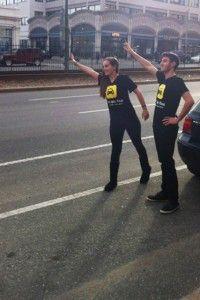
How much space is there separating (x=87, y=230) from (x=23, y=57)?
33950 millimetres

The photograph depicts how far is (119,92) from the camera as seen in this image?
615cm

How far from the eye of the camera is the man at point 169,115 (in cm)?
545

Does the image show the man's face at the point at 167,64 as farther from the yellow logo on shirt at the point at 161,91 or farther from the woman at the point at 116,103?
the woman at the point at 116,103

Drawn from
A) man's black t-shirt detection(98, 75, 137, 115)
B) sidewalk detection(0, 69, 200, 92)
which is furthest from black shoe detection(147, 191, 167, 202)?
sidewalk detection(0, 69, 200, 92)

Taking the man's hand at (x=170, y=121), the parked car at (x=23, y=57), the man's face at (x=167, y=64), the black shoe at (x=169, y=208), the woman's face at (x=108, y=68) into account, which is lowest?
the black shoe at (x=169, y=208)

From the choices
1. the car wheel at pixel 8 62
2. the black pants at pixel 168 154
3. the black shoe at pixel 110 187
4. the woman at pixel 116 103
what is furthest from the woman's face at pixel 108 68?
the car wheel at pixel 8 62

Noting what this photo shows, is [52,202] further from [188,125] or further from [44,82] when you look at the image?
[44,82]

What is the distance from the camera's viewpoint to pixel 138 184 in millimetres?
6668

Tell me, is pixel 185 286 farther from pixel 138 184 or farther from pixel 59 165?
pixel 59 165

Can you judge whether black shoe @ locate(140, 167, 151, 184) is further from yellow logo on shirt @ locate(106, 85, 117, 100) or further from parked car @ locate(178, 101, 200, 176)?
yellow logo on shirt @ locate(106, 85, 117, 100)

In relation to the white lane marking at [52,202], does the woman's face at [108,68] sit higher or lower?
higher

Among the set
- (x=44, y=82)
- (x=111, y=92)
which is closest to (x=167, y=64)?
(x=111, y=92)

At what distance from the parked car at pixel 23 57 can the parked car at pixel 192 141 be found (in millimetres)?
30235

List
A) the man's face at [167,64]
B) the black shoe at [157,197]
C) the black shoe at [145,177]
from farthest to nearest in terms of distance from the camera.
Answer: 1. the black shoe at [145,177]
2. the black shoe at [157,197]
3. the man's face at [167,64]
